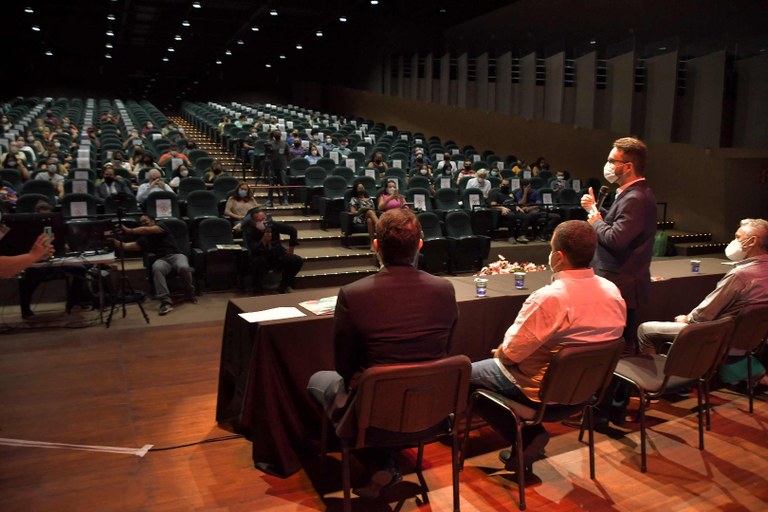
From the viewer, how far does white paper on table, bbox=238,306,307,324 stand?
3.04m

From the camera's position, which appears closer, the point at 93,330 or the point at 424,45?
the point at 93,330

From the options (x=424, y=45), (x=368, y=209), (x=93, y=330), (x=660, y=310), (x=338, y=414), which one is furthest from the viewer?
(x=424, y=45)

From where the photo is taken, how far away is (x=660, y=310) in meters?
4.24

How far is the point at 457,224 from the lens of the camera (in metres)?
8.98

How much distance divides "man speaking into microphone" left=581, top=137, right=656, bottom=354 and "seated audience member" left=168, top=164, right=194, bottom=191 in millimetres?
7521

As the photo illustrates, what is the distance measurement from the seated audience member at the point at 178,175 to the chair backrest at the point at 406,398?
7862mm

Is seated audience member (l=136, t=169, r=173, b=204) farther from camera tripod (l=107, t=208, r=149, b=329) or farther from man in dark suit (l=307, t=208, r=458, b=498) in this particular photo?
man in dark suit (l=307, t=208, r=458, b=498)

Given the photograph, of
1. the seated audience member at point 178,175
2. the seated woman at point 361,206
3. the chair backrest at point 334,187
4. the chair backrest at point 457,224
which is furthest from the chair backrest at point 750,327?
the seated audience member at point 178,175

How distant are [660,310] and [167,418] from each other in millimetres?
3388

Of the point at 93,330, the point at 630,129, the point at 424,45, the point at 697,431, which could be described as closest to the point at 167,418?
the point at 93,330

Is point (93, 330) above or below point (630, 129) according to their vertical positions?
below

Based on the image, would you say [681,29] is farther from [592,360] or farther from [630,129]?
[592,360]

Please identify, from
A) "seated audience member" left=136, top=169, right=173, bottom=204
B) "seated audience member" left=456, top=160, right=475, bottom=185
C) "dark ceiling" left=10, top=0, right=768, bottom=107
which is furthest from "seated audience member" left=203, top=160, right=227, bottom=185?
"dark ceiling" left=10, top=0, right=768, bottom=107

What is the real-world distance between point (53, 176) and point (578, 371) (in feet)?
28.4
